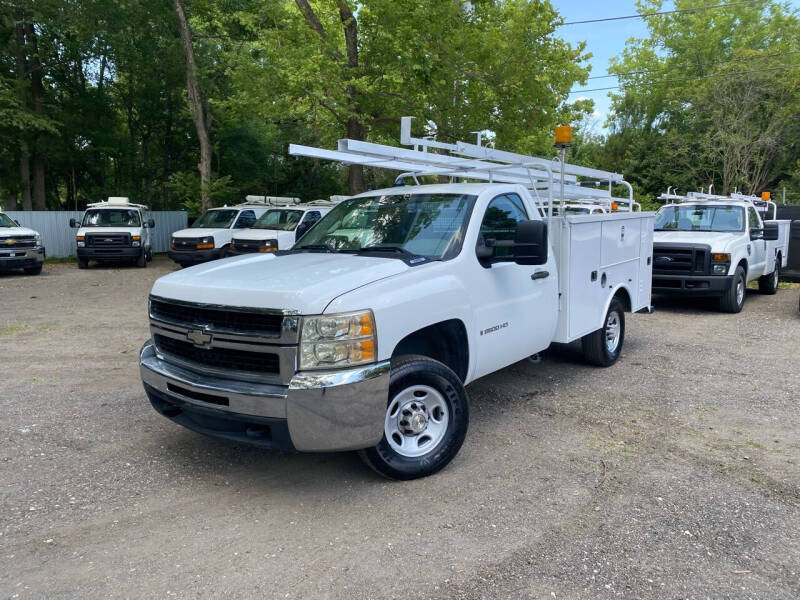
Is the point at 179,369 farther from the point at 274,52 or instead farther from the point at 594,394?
the point at 274,52

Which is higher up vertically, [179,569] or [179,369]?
[179,369]

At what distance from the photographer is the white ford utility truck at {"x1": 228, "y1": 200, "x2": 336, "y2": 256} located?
51.3 feet

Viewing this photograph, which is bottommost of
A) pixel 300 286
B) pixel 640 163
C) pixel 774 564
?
pixel 774 564

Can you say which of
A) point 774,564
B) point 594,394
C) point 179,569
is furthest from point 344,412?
point 594,394

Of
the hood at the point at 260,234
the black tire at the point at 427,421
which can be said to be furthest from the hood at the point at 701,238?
the hood at the point at 260,234

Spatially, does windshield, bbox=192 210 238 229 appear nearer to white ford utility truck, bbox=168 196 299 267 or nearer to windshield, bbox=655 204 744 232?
white ford utility truck, bbox=168 196 299 267

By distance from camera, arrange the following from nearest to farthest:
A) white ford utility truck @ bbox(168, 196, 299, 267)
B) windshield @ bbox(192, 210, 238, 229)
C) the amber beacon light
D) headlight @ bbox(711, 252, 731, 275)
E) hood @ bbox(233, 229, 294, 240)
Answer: the amber beacon light < headlight @ bbox(711, 252, 731, 275) < hood @ bbox(233, 229, 294, 240) < white ford utility truck @ bbox(168, 196, 299, 267) < windshield @ bbox(192, 210, 238, 229)

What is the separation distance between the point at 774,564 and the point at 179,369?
362cm

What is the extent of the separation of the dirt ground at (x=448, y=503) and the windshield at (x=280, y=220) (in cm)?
1051

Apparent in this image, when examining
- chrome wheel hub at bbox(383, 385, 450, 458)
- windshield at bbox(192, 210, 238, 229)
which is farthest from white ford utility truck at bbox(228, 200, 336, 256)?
chrome wheel hub at bbox(383, 385, 450, 458)

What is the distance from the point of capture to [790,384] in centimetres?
645

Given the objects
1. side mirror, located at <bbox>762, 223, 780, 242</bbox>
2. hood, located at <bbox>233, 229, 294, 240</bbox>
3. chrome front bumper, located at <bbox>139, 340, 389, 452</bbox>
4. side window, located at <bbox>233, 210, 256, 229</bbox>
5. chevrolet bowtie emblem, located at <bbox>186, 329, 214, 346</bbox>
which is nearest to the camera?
chrome front bumper, located at <bbox>139, 340, 389, 452</bbox>

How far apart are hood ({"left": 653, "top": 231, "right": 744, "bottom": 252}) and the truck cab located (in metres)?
10.8

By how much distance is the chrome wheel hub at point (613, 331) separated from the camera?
707 cm
